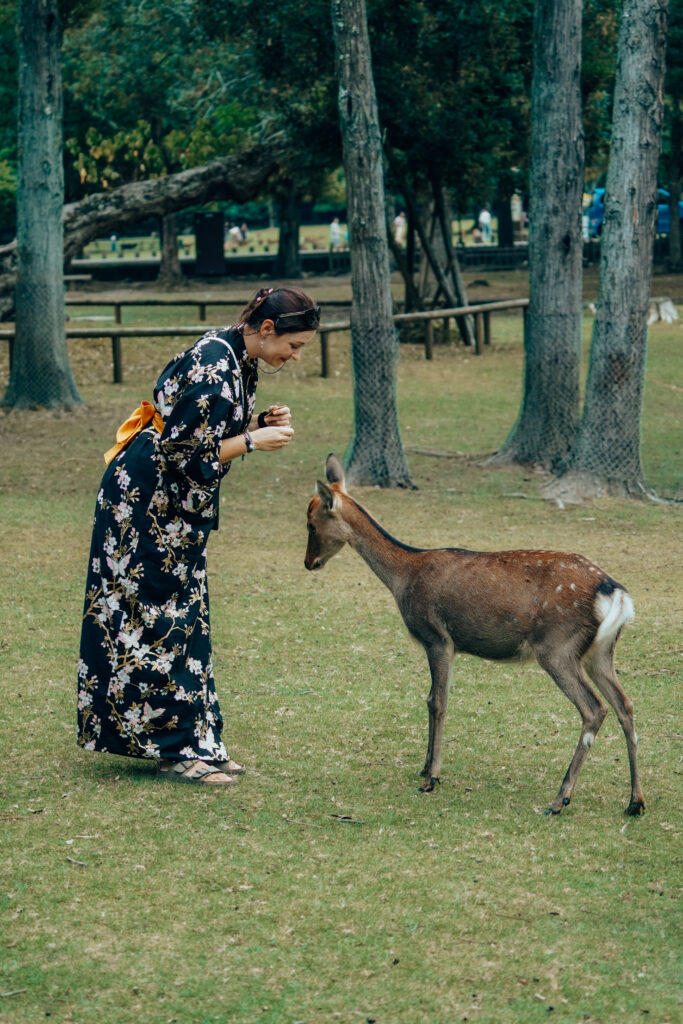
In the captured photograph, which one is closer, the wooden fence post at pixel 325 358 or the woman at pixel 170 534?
the woman at pixel 170 534

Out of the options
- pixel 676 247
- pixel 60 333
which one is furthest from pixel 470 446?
pixel 676 247

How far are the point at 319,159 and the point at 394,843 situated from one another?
18.1 metres

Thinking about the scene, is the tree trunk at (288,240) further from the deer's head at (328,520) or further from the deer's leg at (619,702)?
the deer's leg at (619,702)

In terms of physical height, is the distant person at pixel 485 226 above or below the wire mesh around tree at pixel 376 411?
above

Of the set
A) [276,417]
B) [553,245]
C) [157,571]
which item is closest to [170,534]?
[157,571]

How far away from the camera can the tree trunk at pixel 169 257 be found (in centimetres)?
3544

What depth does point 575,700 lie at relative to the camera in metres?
5.24

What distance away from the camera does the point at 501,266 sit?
40875 mm

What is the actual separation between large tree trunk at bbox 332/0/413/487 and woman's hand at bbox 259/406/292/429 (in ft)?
23.6

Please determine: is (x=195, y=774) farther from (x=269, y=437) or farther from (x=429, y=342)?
(x=429, y=342)

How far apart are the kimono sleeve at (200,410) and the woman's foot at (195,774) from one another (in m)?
1.18

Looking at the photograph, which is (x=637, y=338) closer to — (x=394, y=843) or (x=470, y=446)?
(x=470, y=446)

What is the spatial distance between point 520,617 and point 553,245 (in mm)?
8715

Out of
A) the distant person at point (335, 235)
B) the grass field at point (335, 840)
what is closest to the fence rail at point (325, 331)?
the grass field at point (335, 840)
